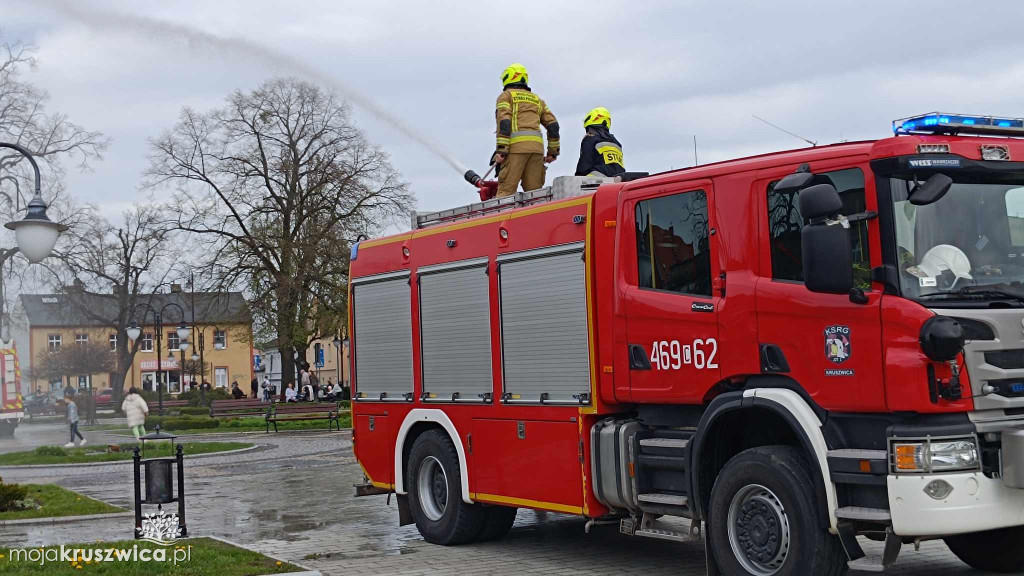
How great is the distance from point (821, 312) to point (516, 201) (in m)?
3.82

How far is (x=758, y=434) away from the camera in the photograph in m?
7.99

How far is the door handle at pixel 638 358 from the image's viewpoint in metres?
8.60

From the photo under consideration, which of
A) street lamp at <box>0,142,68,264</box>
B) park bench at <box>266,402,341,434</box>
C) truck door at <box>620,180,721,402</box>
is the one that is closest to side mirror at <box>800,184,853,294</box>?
truck door at <box>620,180,721,402</box>

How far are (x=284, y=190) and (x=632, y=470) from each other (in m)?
42.3

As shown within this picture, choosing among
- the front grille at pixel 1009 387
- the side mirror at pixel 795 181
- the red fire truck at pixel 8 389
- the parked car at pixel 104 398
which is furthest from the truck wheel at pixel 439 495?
the parked car at pixel 104 398

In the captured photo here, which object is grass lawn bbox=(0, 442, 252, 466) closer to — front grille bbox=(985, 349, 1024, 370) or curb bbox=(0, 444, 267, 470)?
curb bbox=(0, 444, 267, 470)

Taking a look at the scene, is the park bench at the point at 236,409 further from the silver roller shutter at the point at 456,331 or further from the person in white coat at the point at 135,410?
the silver roller shutter at the point at 456,331

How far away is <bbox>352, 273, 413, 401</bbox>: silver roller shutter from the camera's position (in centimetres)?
1169

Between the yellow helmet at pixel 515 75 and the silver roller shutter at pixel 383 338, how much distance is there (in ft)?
7.49

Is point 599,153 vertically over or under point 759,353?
over

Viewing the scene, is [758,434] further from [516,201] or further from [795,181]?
[516,201]

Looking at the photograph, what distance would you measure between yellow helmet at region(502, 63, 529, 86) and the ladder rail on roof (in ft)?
5.02

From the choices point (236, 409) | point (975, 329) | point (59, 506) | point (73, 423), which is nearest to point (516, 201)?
point (975, 329)

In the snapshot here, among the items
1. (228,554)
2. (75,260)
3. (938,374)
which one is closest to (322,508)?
(228,554)
